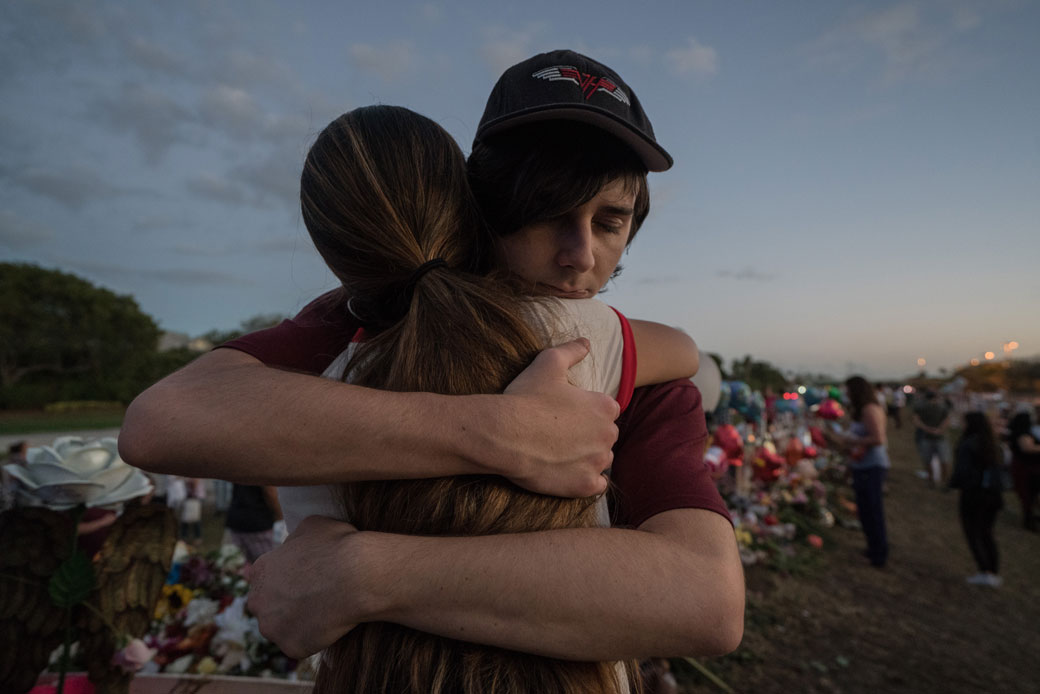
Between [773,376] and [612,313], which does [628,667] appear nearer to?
[612,313]

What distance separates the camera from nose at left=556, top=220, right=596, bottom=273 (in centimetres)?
145

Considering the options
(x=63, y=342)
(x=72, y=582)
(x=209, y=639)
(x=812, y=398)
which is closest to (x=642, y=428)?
(x=72, y=582)

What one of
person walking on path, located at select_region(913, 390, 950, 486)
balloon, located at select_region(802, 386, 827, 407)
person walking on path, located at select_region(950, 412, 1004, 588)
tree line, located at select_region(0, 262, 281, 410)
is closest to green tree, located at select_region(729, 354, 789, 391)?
balloon, located at select_region(802, 386, 827, 407)

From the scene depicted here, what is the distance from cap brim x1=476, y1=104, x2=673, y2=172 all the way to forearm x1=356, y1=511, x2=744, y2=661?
3.33 feet

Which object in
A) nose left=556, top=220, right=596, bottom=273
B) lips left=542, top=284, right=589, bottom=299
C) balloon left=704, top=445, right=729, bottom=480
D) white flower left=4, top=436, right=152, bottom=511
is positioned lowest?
balloon left=704, top=445, right=729, bottom=480

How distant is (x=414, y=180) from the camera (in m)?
1.02

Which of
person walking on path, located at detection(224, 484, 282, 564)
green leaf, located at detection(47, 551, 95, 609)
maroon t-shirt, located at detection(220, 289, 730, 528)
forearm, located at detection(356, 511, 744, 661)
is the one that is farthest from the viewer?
person walking on path, located at detection(224, 484, 282, 564)

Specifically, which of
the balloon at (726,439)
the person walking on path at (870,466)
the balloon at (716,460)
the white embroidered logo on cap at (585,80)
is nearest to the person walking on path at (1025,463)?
the person walking on path at (870,466)

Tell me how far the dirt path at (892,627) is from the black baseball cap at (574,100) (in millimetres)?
4624

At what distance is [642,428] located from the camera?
1.25m

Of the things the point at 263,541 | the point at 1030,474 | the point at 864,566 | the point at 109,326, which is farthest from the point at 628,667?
the point at 109,326

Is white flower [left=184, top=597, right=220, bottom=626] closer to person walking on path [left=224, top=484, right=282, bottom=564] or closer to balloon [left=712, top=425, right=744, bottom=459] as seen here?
person walking on path [left=224, top=484, right=282, bottom=564]

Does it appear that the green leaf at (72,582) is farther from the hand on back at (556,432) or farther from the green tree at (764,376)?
the green tree at (764,376)

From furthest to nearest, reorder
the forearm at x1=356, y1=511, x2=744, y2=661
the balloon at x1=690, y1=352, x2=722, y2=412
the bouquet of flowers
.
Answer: the balloon at x1=690, y1=352, x2=722, y2=412 → the bouquet of flowers → the forearm at x1=356, y1=511, x2=744, y2=661
